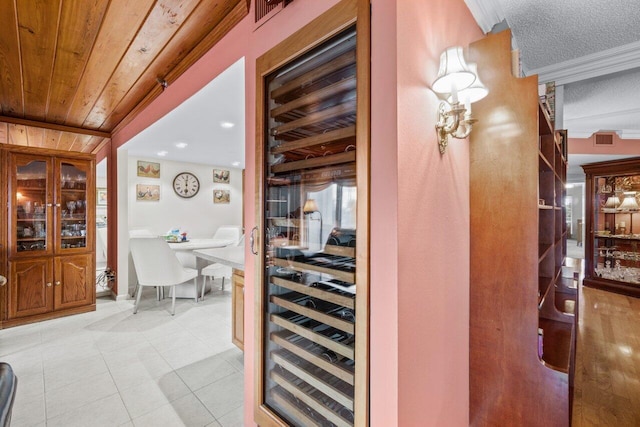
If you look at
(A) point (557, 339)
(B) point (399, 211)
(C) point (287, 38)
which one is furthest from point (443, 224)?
(A) point (557, 339)

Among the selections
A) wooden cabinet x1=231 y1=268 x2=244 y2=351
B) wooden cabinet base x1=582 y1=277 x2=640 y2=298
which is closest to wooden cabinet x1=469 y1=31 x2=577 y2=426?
wooden cabinet x1=231 y1=268 x2=244 y2=351

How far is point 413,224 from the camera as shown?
102cm

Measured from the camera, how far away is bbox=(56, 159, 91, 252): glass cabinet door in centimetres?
351

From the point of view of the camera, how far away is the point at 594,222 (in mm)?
4949

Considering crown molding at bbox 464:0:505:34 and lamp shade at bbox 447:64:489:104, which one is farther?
crown molding at bbox 464:0:505:34

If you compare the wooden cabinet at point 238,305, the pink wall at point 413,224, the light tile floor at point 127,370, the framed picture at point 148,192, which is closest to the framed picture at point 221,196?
the framed picture at point 148,192

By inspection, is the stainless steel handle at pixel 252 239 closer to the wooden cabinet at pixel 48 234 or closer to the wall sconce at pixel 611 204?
the wooden cabinet at pixel 48 234

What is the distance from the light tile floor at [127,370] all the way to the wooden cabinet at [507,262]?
1.47 meters

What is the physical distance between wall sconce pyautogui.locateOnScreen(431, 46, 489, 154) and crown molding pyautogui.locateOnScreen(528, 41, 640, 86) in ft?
6.08

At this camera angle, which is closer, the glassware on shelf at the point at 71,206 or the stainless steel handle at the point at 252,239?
the stainless steel handle at the point at 252,239

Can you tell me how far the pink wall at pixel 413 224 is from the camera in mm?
958

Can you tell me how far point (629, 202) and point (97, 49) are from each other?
7.09m

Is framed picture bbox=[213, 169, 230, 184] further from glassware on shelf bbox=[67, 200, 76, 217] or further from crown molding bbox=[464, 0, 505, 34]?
crown molding bbox=[464, 0, 505, 34]

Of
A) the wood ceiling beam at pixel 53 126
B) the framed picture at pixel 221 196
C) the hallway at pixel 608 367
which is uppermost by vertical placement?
the wood ceiling beam at pixel 53 126
